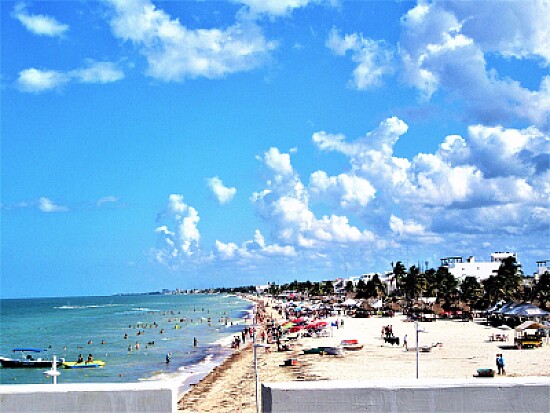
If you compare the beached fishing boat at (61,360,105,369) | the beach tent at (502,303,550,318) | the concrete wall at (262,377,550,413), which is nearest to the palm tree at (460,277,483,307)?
the beach tent at (502,303,550,318)

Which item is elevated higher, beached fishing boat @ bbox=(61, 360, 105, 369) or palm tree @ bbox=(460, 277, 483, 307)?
palm tree @ bbox=(460, 277, 483, 307)

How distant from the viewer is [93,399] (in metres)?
3.64

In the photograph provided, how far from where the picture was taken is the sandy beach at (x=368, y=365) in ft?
81.0

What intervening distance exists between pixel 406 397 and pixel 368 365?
89.9 feet

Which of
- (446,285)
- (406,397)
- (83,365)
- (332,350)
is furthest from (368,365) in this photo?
(446,285)

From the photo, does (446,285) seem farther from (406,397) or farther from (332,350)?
(406,397)

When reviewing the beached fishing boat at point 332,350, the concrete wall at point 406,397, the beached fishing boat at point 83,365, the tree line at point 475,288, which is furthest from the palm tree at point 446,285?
the concrete wall at point 406,397

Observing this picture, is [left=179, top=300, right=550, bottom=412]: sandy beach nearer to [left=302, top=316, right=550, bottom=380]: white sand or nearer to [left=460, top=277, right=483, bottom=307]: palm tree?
[left=302, top=316, right=550, bottom=380]: white sand

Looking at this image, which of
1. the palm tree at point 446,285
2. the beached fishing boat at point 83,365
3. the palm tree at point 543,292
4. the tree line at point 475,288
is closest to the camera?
the beached fishing boat at point 83,365

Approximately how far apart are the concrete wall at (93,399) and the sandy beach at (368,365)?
17.8m

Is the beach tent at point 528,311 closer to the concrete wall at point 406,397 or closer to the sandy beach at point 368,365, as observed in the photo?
the sandy beach at point 368,365

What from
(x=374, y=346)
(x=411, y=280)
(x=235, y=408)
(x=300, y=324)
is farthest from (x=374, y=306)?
(x=235, y=408)

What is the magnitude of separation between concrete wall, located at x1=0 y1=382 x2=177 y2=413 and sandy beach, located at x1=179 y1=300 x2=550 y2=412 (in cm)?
1780

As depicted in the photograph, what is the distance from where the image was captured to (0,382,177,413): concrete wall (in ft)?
11.9
